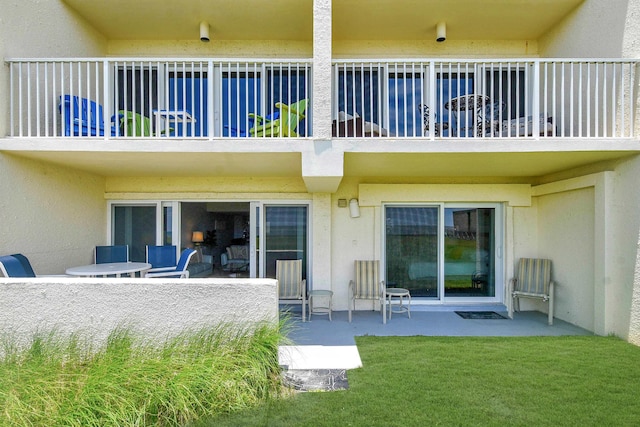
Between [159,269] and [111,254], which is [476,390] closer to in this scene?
[159,269]

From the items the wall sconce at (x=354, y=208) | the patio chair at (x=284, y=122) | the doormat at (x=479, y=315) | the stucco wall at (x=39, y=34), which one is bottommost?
the doormat at (x=479, y=315)

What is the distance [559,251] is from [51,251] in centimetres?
892

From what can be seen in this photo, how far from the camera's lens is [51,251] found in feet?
19.2

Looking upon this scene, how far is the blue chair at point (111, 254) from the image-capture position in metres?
6.81

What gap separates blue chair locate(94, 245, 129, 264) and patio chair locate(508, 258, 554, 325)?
24.4 ft

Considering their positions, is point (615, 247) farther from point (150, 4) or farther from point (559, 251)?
point (150, 4)

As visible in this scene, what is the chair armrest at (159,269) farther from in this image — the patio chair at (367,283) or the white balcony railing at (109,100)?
the patio chair at (367,283)

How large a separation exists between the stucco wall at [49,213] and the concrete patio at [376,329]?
410 centimetres

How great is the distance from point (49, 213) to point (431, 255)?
276 inches

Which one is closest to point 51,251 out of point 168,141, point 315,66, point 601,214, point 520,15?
point 168,141

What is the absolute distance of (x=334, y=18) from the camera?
6637 millimetres

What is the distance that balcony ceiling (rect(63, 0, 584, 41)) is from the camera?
6.31 m

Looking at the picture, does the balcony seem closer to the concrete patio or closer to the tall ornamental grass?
the tall ornamental grass

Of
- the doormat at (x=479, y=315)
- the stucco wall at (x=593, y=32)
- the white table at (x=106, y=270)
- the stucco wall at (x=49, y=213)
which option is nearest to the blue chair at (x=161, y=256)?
the white table at (x=106, y=270)
